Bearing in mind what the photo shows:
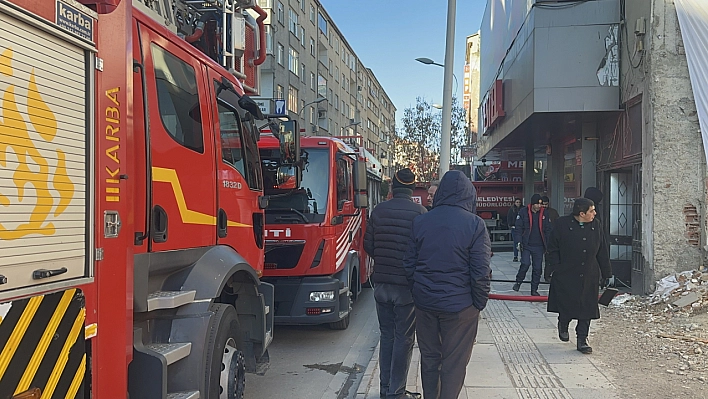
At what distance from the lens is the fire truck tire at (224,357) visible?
377cm

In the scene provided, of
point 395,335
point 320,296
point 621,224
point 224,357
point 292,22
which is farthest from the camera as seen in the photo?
point 292,22

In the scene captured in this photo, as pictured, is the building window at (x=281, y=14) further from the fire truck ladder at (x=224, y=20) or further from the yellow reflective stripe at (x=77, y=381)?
the yellow reflective stripe at (x=77, y=381)

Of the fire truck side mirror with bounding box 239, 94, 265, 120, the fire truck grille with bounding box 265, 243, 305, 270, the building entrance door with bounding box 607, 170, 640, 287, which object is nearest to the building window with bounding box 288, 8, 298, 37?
the building entrance door with bounding box 607, 170, 640, 287

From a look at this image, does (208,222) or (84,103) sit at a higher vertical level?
(84,103)

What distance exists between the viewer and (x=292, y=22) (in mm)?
39969

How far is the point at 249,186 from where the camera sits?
16.7 feet

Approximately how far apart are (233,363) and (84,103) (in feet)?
6.97

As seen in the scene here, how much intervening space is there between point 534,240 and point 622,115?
9.19ft

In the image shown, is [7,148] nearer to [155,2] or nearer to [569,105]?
[155,2]

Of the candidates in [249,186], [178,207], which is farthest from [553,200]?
[178,207]

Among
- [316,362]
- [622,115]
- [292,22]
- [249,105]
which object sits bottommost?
[316,362]

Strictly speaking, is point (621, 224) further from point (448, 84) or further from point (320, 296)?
point (320, 296)

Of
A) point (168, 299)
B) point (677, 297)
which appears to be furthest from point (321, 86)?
point (168, 299)

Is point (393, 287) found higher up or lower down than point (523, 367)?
higher up
